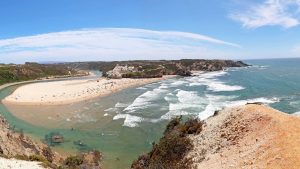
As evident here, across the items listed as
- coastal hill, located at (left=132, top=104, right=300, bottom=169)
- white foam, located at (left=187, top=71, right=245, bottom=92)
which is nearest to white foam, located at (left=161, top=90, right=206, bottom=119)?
white foam, located at (left=187, top=71, right=245, bottom=92)

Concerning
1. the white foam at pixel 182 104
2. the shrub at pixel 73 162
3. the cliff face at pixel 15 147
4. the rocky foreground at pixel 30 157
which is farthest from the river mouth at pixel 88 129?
the white foam at pixel 182 104

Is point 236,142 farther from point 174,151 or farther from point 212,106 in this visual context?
point 212,106

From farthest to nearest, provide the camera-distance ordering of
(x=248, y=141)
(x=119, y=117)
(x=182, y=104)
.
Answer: (x=182, y=104) < (x=119, y=117) < (x=248, y=141)

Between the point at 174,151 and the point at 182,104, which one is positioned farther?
the point at 182,104

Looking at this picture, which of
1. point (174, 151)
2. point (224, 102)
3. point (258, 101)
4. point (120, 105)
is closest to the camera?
point (174, 151)

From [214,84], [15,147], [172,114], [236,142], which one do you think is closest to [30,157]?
→ [15,147]

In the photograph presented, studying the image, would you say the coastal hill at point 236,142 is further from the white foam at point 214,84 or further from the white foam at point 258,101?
the white foam at point 214,84

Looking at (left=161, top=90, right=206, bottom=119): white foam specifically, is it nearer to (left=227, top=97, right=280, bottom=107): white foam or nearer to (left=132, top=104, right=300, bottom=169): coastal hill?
(left=227, top=97, right=280, bottom=107): white foam

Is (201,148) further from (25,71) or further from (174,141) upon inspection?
(25,71)
